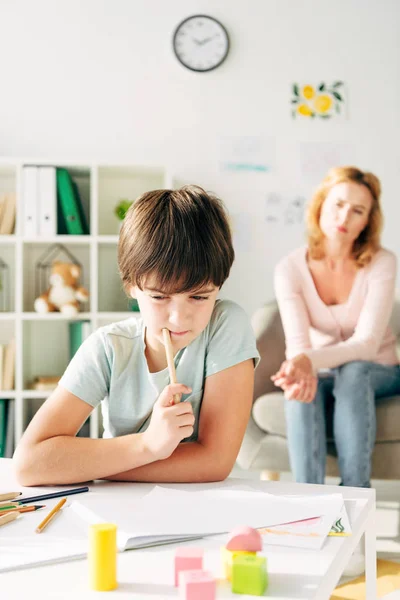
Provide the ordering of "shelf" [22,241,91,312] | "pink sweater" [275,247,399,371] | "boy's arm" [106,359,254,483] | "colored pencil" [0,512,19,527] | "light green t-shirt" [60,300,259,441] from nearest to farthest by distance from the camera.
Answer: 1. "colored pencil" [0,512,19,527]
2. "boy's arm" [106,359,254,483]
3. "light green t-shirt" [60,300,259,441]
4. "pink sweater" [275,247,399,371]
5. "shelf" [22,241,91,312]

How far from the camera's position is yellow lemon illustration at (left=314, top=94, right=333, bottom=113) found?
3115mm

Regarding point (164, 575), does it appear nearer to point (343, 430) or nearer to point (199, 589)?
point (199, 589)

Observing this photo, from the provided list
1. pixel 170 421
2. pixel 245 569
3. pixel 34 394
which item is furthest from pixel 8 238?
pixel 245 569

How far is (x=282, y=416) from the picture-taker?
206 centimetres

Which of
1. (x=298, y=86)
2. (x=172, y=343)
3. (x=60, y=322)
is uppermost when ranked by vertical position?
(x=298, y=86)

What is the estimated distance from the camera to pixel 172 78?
3098 millimetres

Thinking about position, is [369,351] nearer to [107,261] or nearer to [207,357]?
[207,357]

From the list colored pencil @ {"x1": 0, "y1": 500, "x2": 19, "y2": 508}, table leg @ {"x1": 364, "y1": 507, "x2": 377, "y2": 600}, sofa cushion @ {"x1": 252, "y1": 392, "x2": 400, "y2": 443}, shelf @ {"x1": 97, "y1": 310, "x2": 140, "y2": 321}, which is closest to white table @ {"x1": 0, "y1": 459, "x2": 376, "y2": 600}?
table leg @ {"x1": 364, "y1": 507, "x2": 377, "y2": 600}

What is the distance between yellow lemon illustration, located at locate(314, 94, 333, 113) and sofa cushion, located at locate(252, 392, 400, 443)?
1527 mm

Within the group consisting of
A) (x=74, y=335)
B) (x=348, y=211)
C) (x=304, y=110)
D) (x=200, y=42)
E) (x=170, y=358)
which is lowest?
(x=74, y=335)

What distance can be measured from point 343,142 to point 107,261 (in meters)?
1.18

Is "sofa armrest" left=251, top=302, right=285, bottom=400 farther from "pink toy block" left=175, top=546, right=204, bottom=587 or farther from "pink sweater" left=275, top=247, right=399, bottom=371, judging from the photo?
"pink toy block" left=175, top=546, right=204, bottom=587

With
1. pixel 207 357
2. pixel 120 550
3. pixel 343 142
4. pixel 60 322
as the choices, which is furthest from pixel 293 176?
pixel 120 550

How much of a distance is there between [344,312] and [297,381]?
41cm
